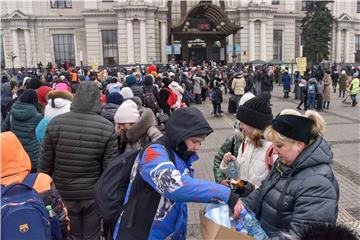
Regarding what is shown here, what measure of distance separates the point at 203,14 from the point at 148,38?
20.3ft

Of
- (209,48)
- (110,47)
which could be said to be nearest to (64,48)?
(110,47)

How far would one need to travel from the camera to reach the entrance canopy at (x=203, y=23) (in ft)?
111

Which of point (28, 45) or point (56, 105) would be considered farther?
point (28, 45)

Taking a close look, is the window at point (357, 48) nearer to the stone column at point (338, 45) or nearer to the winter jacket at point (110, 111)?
the stone column at point (338, 45)

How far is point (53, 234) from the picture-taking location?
2641mm

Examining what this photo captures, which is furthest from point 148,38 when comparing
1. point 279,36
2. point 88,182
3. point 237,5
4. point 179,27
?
point 88,182

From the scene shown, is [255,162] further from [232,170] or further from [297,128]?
[297,128]

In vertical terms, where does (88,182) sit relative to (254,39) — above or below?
below

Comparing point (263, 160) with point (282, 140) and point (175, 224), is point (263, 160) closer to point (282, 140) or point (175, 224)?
point (282, 140)

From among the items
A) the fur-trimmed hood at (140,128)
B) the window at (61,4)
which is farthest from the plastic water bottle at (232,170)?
the window at (61,4)

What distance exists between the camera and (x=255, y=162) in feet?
11.3

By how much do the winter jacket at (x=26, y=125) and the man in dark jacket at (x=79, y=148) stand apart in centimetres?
166

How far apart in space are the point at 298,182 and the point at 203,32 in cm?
3367

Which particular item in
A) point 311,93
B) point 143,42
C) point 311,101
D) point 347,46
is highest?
point 143,42
